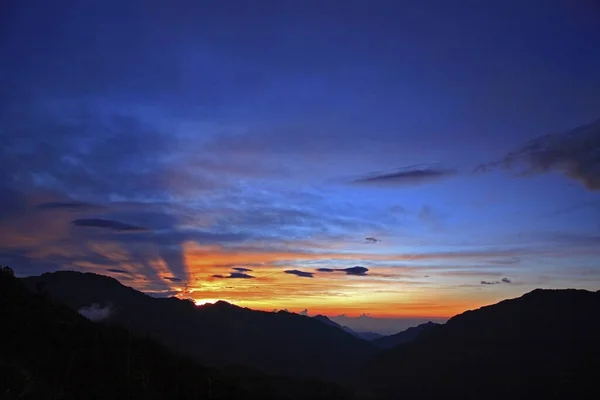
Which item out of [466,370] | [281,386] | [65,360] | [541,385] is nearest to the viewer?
[65,360]

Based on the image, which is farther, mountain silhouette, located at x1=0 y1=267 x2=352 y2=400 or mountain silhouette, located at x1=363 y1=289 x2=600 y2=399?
mountain silhouette, located at x1=363 y1=289 x2=600 y2=399

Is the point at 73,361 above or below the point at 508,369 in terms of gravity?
above

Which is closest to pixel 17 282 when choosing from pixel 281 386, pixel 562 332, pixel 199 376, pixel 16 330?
pixel 16 330

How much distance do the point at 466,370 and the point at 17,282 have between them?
15890cm

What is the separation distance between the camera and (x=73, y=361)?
34.5m

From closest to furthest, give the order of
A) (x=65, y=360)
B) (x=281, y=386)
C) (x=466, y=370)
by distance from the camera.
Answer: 1. (x=65, y=360)
2. (x=281, y=386)
3. (x=466, y=370)

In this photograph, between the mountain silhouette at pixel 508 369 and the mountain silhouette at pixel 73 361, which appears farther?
the mountain silhouette at pixel 508 369

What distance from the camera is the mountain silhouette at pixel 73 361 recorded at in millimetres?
21981

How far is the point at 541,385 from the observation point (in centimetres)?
13550

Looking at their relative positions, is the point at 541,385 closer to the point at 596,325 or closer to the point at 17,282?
the point at 596,325

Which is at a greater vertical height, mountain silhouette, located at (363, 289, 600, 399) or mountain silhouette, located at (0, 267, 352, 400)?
mountain silhouette, located at (0, 267, 352, 400)

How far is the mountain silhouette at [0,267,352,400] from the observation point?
2198 cm

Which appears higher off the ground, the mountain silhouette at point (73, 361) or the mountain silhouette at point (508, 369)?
the mountain silhouette at point (73, 361)

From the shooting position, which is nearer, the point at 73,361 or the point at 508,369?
the point at 73,361
